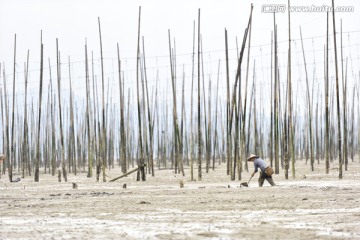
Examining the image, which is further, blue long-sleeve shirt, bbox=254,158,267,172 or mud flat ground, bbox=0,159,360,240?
blue long-sleeve shirt, bbox=254,158,267,172

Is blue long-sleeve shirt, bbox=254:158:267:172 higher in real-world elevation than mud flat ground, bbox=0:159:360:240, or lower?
higher

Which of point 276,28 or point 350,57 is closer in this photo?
point 276,28

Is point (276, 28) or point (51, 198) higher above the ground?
point (276, 28)

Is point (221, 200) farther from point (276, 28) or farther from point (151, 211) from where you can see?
point (276, 28)

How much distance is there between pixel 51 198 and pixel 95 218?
139 inches

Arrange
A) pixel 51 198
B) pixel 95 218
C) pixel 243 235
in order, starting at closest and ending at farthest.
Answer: pixel 243 235
pixel 95 218
pixel 51 198

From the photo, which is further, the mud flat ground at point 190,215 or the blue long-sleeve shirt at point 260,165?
the blue long-sleeve shirt at point 260,165

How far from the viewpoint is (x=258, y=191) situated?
10.1m

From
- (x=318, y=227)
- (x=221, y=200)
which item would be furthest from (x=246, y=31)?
(x=318, y=227)

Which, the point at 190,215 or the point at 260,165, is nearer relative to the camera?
the point at 190,215

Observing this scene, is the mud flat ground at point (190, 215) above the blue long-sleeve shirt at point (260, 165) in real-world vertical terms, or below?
below

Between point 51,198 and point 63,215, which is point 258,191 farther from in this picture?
point 63,215

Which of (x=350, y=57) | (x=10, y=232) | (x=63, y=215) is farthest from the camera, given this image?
(x=350, y=57)

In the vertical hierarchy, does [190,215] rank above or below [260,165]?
below
